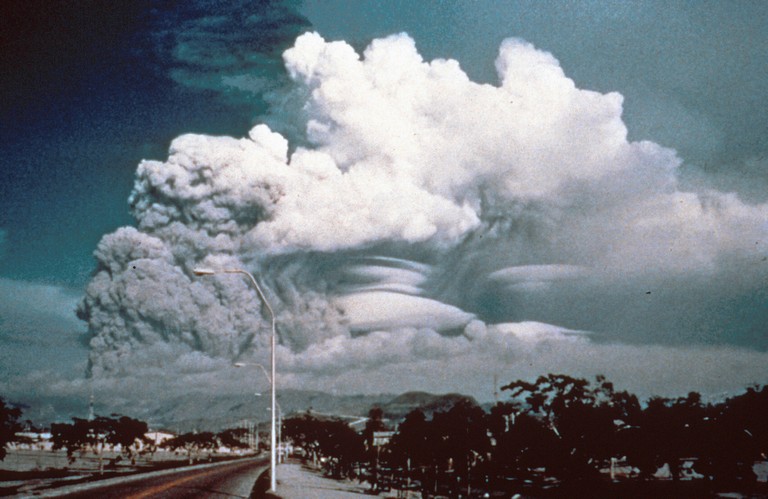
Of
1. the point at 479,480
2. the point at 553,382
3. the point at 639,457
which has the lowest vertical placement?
the point at 479,480

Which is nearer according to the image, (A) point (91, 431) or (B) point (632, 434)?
(B) point (632, 434)

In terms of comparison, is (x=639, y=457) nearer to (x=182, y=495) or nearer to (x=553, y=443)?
(x=553, y=443)

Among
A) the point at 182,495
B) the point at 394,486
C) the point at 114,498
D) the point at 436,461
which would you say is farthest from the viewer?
the point at 394,486

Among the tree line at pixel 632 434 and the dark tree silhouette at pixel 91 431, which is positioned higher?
the tree line at pixel 632 434

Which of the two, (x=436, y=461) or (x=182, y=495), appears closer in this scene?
(x=182, y=495)

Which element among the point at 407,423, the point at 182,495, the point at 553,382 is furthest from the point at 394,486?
the point at 553,382

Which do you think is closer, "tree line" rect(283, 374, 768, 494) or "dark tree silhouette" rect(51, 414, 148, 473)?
"tree line" rect(283, 374, 768, 494)

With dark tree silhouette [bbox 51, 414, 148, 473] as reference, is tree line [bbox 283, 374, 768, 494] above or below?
above

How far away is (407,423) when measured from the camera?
53.6 m

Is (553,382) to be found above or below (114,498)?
above

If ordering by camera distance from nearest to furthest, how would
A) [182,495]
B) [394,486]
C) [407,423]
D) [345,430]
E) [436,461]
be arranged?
1. [182,495]
2. [436,461]
3. [407,423]
4. [394,486]
5. [345,430]

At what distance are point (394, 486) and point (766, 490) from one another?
42.3m

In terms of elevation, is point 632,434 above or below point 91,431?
above

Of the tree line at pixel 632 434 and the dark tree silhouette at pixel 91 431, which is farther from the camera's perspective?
the dark tree silhouette at pixel 91 431
